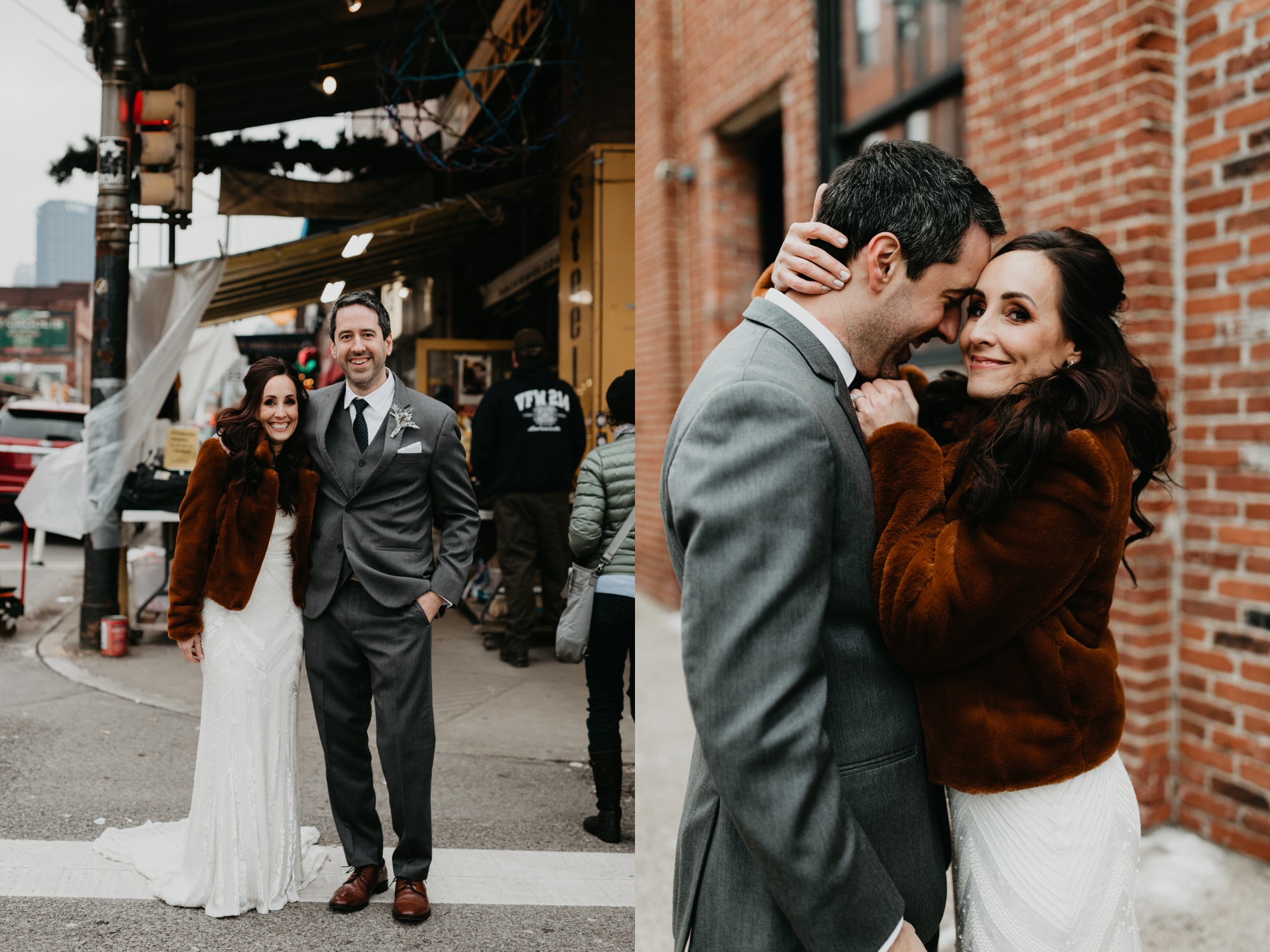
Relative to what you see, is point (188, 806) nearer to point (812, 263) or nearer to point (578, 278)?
point (812, 263)

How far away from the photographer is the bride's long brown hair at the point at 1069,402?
1610mm

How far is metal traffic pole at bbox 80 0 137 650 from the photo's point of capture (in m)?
7.69

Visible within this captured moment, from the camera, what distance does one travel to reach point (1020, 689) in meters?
1.70

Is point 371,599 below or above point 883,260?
below

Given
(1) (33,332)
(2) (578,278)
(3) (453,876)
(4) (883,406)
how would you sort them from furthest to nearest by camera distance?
(1) (33,332)
(2) (578,278)
(3) (453,876)
(4) (883,406)

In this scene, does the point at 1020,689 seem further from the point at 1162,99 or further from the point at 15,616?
the point at 15,616

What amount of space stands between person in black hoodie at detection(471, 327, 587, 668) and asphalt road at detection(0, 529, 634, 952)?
680 mm

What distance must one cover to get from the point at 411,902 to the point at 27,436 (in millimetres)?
10946

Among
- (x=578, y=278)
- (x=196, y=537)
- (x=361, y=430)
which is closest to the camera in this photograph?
(x=196, y=537)

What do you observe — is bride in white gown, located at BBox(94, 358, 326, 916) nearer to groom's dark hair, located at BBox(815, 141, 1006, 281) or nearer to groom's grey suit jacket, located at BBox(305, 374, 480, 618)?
groom's grey suit jacket, located at BBox(305, 374, 480, 618)

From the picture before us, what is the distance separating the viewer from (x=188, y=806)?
15.7 ft

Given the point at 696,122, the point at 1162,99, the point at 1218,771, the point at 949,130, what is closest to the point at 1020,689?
the point at 1218,771

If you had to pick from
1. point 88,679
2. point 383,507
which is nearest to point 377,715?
point 383,507

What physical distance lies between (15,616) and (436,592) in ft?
20.0
